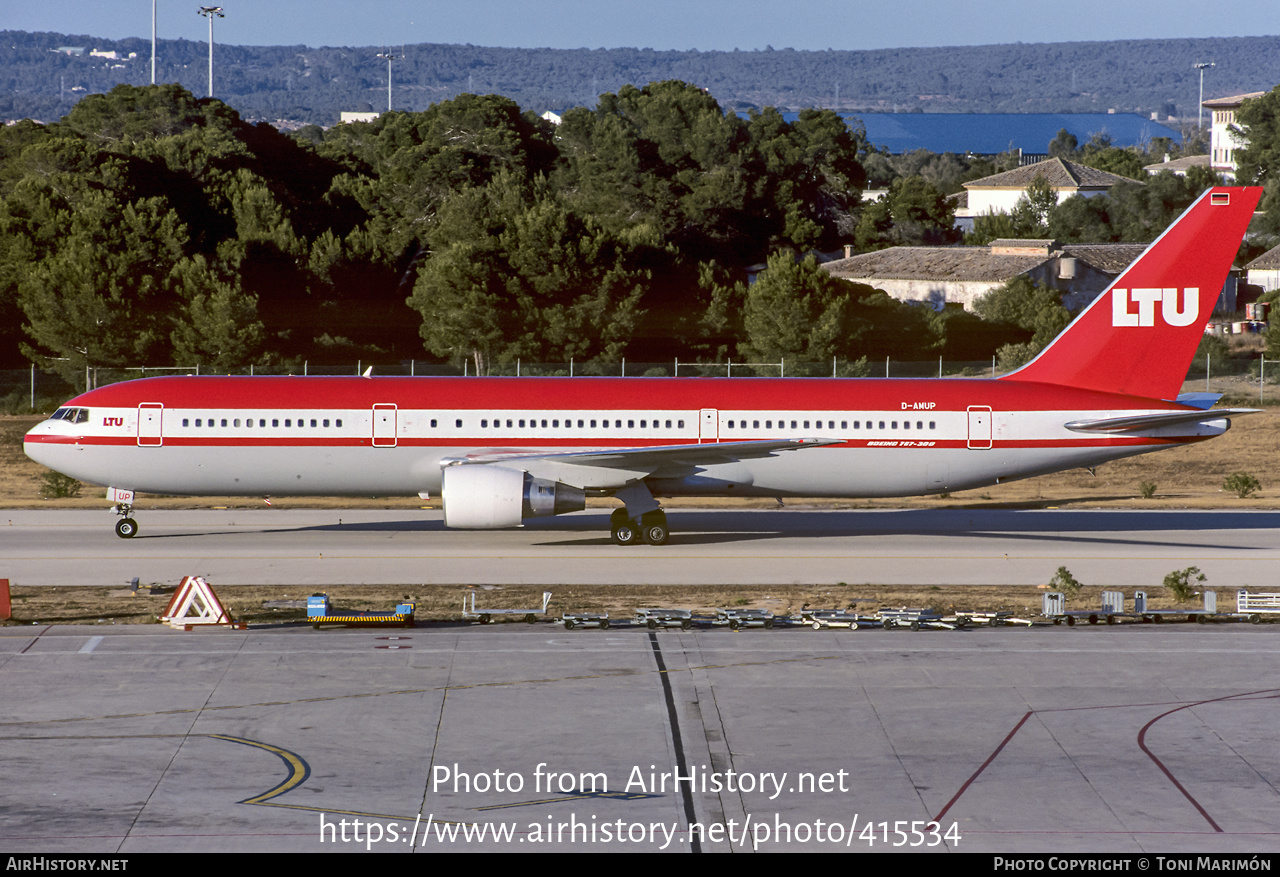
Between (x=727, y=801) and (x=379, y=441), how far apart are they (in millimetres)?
18527

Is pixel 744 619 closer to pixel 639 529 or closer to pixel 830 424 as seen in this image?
pixel 639 529

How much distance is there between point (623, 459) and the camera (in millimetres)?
30797

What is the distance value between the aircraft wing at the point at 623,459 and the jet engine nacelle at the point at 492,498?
2.99 ft

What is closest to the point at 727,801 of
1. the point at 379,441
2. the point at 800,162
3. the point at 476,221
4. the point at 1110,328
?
the point at 379,441

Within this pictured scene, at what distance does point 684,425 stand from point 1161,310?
11883 mm

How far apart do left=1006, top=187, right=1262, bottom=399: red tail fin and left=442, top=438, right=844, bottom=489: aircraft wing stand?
23.0 ft

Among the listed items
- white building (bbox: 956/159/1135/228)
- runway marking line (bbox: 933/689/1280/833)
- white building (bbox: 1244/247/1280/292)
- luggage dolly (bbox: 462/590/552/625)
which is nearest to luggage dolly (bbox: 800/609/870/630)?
luggage dolly (bbox: 462/590/552/625)

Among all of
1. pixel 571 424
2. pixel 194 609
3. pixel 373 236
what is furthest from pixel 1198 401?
pixel 373 236

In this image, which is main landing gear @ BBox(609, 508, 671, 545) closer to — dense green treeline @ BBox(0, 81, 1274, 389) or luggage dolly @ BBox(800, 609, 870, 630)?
luggage dolly @ BBox(800, 609, 870, 630)

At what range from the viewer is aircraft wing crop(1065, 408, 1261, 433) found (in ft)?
103

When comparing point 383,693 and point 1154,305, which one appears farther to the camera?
point 1154,305

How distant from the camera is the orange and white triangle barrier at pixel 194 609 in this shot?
23.1 m

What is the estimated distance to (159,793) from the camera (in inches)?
587

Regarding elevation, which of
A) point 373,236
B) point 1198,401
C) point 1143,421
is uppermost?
point 373,236
